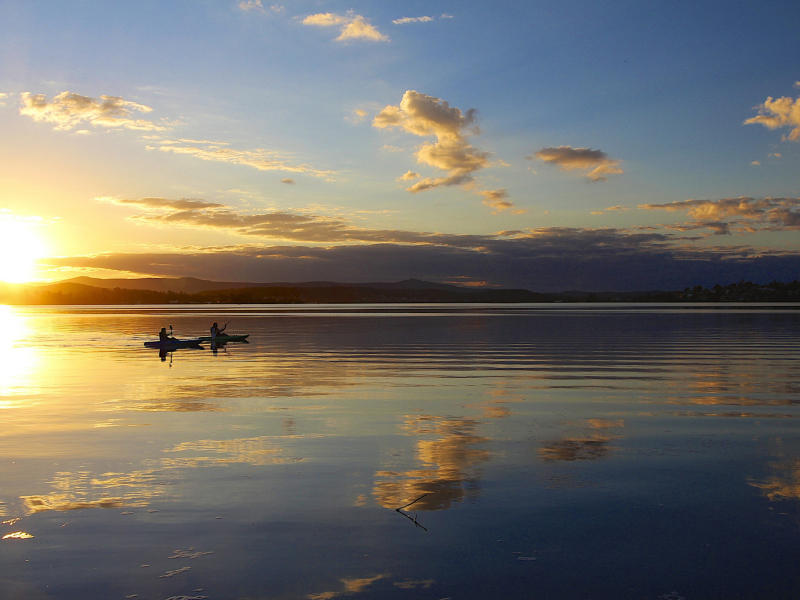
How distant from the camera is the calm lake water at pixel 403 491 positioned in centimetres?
729

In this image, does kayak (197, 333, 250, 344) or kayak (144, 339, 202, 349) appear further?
kayak (197, 333, 250, 344)

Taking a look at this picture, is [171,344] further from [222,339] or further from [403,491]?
[403,491]

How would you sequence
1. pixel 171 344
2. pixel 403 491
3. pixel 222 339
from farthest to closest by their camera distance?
pixel 222 339 < pixel 171 344 < pixel 403 491

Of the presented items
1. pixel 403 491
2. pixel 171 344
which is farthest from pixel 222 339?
pixel 403 491

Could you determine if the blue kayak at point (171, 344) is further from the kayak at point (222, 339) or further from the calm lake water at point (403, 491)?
the calm lake water at point (403, 491)

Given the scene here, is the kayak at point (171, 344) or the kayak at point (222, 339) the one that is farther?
the kayak at point (222, 339)

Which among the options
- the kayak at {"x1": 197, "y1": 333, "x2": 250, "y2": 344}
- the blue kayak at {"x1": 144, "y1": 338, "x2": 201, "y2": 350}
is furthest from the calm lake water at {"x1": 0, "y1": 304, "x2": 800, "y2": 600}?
the kayak at {"x1": 197, "y1": 333, "x2": 250, "y2": 344}

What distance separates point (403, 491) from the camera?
10375 millimetres

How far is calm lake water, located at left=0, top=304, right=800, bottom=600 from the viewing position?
729cm

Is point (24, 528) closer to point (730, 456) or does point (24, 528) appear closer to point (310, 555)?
point (310, 555)

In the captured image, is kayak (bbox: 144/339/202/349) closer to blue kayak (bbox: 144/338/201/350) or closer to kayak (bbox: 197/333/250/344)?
blue kayak (bbox: 144/338/201/350)

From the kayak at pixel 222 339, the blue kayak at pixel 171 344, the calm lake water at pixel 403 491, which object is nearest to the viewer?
the calm lake water at pixel 403 491

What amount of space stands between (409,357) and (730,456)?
73.6 ft

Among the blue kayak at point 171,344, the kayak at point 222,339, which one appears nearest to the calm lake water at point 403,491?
the blue kayak at point 171,344
